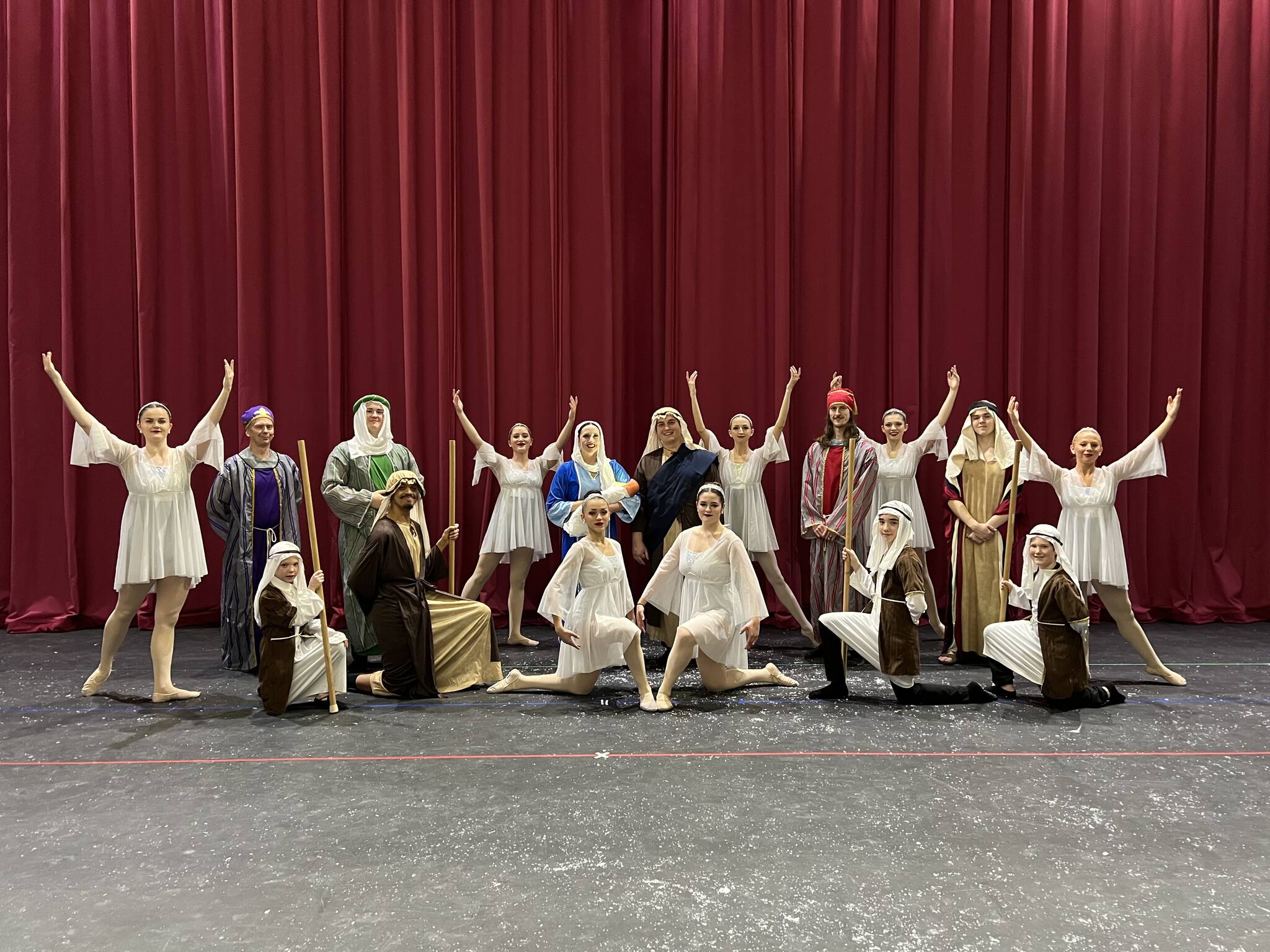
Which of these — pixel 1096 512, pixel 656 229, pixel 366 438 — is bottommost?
pixel 1096 512

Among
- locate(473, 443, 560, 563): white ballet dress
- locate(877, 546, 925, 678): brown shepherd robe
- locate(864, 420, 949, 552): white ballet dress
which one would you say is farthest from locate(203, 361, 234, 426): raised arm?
locate(864, 420, 949, 552): white ballet dress

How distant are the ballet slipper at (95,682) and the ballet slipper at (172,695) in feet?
0.88

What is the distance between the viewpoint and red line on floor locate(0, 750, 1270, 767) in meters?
3.74

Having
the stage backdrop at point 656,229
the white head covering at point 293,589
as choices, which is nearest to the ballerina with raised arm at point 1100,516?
the stage backdrop at point 656,229

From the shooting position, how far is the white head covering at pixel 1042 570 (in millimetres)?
4402

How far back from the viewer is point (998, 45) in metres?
6.79

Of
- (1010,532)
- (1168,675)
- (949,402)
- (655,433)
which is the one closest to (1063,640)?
(1010,532)

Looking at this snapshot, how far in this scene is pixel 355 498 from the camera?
5391 millimetres

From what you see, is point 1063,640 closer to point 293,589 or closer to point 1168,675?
point 1168,675

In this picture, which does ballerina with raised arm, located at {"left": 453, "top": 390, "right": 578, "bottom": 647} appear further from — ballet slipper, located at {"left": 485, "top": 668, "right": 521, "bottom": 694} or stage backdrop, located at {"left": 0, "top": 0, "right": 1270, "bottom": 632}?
ballet slipper, located at {"left": 485, "top": 668, "right": 521, "bottom": 694}

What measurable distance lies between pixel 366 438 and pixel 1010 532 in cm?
344

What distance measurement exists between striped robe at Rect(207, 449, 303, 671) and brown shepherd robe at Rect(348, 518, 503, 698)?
791mm

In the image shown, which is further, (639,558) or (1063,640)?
(639,558)

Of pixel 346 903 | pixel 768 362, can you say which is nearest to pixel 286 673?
pixel 346 903
